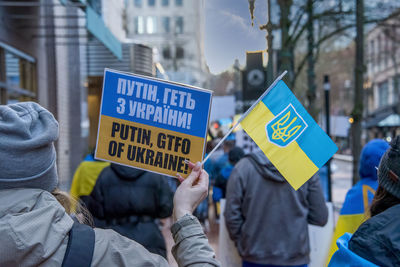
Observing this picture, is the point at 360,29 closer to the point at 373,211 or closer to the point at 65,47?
the point at 373,211

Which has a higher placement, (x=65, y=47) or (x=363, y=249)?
(x=65, y=47)

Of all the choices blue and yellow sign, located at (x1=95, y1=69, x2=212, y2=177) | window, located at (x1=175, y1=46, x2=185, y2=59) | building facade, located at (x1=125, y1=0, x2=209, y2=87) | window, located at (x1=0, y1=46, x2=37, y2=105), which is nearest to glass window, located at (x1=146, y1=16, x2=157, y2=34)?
building facade, located at (x1=125, y1=0, x2=209, y2=87)

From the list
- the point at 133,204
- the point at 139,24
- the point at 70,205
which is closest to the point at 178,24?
the point at 139,24

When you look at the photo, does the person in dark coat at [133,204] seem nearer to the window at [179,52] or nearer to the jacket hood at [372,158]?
the jacket hood at [372,158]

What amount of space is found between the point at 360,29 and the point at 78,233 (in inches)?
329

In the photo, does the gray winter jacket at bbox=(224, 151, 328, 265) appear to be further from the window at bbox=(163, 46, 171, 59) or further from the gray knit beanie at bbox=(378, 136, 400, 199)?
the window at bbox=(163, 46, 171, 59)

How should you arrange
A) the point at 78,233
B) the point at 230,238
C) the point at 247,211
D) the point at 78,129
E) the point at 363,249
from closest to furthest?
the point at 78,233 → the point at 363,249 → the point at 247,211 → the point at 230,238 → the point at 78,129

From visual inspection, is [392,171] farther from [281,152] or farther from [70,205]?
[70,205]

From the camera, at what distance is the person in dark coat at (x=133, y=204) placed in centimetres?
421

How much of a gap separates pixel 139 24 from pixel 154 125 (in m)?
66.4

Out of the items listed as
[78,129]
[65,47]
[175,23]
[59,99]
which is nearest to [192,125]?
[59,99]

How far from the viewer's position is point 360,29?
888cm

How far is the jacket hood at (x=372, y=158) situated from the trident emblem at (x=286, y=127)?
4.86 feet

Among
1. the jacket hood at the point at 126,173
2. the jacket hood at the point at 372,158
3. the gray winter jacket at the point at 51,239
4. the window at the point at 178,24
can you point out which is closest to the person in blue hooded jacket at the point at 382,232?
the gray winter jacket at the point at 51,239
